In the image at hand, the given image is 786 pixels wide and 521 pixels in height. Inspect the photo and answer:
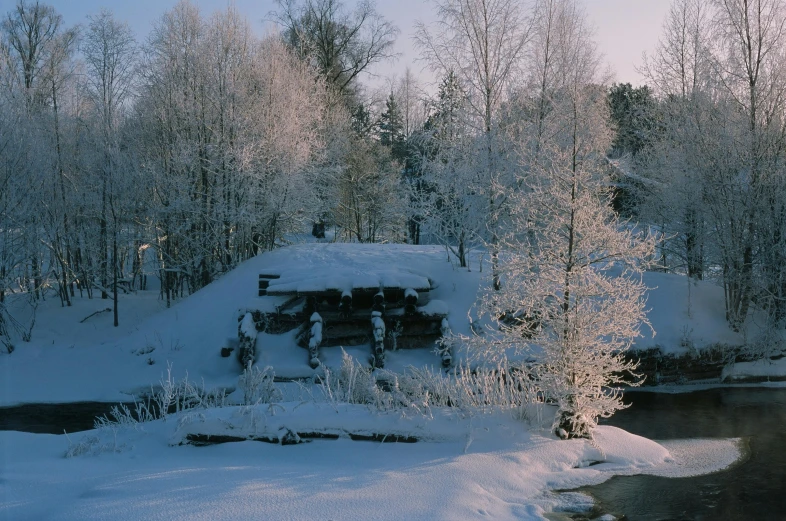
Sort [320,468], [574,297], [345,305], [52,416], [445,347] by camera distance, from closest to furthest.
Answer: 1. [320,468]
2. [574,297]
3. [52,416]
4. [445,347]
5. [345,305]

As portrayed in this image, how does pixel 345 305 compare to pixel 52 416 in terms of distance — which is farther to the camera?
pixel 345 305

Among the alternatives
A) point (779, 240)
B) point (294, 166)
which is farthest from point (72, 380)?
point (779, 240)

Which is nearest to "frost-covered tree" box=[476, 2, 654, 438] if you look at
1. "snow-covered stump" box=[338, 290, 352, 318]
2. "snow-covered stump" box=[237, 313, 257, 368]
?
"snow-covered stump" box=[338, 290, 352, 318]

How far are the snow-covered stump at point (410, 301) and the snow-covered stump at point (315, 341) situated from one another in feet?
6.66

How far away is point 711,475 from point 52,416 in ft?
37.5

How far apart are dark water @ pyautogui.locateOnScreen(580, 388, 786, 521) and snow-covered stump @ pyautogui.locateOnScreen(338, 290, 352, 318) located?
20.8 ft

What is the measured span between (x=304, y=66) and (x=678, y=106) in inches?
486

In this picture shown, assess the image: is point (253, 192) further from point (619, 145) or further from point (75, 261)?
point (619, 145)

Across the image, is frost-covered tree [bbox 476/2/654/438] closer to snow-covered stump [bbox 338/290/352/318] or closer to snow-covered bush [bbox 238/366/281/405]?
snow-covered bush [bbox 238/366/281/405]

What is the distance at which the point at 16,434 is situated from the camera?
346 inches

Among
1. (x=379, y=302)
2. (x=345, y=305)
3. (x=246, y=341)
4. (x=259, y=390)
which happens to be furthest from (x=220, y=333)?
(x=259, y=390)

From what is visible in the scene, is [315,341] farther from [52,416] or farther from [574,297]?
[574,297]

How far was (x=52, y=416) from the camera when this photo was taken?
1266 cm

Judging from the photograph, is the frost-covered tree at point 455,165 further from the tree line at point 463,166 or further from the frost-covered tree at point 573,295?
the frost-covered tree at point 573,295
